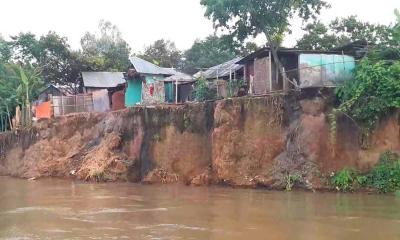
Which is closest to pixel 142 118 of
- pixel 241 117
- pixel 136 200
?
pixel 241 117

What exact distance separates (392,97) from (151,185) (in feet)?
35.4

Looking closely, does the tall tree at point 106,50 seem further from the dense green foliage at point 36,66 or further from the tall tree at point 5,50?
the tall tree at point 5,50

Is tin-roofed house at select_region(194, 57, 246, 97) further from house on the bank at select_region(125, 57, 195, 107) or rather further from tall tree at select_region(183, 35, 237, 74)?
tall tree at select_region(183, 35, 237, 74)

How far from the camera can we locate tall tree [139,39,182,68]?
46562mm

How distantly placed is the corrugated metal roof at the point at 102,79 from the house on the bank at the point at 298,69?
49.8ft

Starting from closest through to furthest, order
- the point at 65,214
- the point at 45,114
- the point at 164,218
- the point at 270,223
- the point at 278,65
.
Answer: the point at 270,223
the point at 164,218
the point at 65,214
the point at 278,65
the point at 45,114

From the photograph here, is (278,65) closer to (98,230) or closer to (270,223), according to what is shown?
(270,223)

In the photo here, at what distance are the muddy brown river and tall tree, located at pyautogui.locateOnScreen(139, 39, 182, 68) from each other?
1060 inches

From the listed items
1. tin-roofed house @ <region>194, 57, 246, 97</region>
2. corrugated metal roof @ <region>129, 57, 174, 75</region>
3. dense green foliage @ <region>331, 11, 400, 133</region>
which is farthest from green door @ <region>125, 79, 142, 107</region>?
dense green foliage @ <region>331, 11, 400, 133</region>

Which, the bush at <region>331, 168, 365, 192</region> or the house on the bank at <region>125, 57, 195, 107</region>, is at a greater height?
the house on the bank at <region>125, 57, 195, 107</region>

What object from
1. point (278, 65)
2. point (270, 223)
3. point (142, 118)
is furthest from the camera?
point (142, 118)

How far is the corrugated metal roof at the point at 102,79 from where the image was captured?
121ft

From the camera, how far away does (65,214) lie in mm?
15102

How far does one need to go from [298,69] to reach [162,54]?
28.1 meters
